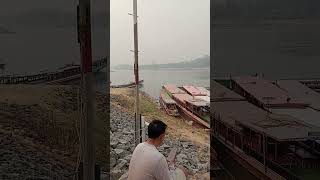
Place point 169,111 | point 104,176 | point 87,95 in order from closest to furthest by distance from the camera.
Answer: point 87,95
point 104,176
point 169,111

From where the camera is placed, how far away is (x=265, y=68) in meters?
2.07

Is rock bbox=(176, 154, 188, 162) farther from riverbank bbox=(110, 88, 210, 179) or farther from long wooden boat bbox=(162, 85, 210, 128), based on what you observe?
long wooden boat bbox=(162, 85, 210, 128)

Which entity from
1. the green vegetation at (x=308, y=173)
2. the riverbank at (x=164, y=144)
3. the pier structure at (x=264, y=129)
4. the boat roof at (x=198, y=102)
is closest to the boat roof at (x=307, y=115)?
the pier structure at (x=264, y=129)

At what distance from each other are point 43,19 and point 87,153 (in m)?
0.74

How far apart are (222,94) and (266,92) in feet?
0.75

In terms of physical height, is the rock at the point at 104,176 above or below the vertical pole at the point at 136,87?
below

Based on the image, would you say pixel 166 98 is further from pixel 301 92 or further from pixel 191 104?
pixel 301 92

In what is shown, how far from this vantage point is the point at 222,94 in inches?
85.4

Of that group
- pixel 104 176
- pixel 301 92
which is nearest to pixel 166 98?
pixel 104 176

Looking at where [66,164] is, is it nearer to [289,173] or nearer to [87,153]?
[87,153]

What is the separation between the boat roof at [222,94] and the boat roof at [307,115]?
0.25m

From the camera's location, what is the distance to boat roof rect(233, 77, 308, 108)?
2055 mm

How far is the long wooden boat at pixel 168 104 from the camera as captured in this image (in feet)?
13.6

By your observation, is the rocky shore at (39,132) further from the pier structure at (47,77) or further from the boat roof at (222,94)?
the boat roof at (222,94)
